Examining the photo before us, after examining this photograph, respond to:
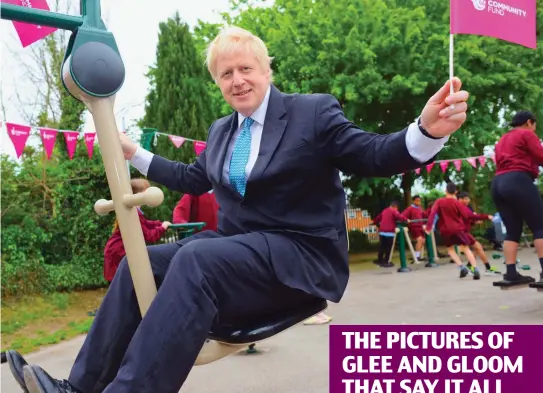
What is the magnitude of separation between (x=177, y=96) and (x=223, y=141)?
9460mm

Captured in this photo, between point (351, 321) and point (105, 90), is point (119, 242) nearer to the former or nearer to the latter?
point (351, 321)

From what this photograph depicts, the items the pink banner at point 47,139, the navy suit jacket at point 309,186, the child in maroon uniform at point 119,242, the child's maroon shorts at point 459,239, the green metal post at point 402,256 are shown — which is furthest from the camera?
the green metal post at point 402,256

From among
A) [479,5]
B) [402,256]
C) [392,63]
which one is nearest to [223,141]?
[479,5]

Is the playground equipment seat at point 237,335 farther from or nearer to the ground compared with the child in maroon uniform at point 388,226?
farther from the ground

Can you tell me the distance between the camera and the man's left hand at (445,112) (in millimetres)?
1469

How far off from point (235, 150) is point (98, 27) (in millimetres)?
559

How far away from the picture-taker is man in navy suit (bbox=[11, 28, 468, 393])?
1.36 m

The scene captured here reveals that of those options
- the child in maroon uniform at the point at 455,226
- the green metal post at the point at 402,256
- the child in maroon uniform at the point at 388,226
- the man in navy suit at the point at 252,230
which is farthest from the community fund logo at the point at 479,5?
the child in maroon uniform at the point at 388,226

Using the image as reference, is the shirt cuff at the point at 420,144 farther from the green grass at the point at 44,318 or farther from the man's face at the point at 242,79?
the green grass at the point at 44,318

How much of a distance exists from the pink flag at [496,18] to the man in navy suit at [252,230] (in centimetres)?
59

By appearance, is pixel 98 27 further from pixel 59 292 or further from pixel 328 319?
pixel 59 292

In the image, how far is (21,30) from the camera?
6.04 ft

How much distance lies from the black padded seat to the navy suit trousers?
0.02 m

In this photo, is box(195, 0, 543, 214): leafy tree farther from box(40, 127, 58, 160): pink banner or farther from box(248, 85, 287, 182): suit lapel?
box(248, 85, 287, 182): suit lapel
